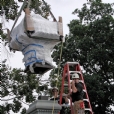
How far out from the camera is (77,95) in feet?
17.3

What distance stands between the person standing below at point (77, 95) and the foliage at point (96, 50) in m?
10.3

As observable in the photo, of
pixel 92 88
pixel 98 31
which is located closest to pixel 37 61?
pixel 92 88

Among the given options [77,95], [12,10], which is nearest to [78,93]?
[77,95]

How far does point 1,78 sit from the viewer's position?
928cm

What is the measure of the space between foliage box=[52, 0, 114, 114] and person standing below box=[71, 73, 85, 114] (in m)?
10.3

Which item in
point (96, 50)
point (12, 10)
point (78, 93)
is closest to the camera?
point (78, 93)

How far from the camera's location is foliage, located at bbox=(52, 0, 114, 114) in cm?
1611

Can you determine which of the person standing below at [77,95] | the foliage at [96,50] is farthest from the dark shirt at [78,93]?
the foliage at [96,50]

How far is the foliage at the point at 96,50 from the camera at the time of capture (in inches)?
634

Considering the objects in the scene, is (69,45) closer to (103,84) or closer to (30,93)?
(103,84)

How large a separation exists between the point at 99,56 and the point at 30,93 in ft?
25.0

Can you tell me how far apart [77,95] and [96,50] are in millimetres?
11420

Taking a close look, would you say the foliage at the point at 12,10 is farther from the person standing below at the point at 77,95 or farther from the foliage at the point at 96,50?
the foliage at the point at 96,50

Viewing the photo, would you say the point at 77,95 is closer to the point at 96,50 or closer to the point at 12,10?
the point at 12,10
